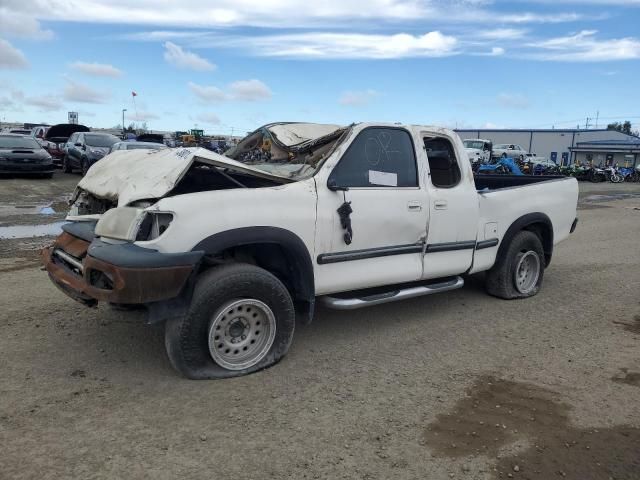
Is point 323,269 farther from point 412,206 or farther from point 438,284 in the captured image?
point 438,284

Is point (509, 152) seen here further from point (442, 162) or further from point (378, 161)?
point (378, 161)

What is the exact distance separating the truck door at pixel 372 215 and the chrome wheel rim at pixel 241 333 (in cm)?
56

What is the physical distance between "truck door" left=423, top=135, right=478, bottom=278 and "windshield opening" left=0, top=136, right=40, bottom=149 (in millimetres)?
16437

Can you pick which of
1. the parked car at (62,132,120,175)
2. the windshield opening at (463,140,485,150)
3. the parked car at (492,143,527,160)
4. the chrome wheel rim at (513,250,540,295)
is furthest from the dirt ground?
the parked car at (492,143,527,160)

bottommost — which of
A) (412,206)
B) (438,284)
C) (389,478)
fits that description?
(389,478)

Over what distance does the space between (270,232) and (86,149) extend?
17.2 metres

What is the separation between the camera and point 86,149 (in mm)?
19094

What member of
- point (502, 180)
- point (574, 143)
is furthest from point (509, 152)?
point (502, 180)

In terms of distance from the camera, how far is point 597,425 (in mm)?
3469

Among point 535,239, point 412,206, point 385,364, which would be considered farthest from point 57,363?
point 535,239

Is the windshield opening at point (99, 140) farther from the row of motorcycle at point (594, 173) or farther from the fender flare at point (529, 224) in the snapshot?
the row of motorcycle at point (594, 173)

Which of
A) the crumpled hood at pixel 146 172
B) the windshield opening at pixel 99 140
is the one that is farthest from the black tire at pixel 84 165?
the crumpled hood at pixel 146 172

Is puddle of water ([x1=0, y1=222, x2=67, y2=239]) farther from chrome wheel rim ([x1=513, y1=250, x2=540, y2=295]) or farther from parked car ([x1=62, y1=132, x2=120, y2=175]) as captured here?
parked car ([x1=62, y1=132, x2=120, y2=175])

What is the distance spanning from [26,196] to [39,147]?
180 inches
